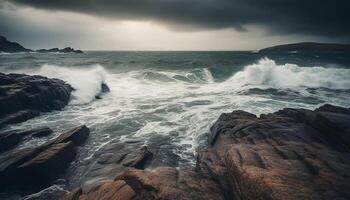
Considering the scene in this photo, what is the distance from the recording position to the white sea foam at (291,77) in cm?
2712

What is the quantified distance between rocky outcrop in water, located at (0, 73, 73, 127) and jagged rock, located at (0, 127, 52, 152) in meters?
2.33

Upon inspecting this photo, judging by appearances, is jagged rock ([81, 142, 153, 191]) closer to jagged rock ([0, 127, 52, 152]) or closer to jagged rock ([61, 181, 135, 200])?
jagged rock ([61, 181, 135, 200])

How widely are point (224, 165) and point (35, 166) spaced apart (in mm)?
6383

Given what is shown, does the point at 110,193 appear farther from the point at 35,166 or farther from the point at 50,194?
the point at 35,166

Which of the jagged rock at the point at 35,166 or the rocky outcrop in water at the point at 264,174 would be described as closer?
the rocky outcrop in water at the point at 264,174

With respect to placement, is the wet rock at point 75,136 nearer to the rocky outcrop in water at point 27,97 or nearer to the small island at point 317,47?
the rocky outcrop in water at point 27,97

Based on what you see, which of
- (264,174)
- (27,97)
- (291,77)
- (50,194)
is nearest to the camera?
(264,174)

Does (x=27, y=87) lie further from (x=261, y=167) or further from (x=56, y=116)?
(x=261, y=167)

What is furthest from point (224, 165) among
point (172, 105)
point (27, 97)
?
point (27, 97)

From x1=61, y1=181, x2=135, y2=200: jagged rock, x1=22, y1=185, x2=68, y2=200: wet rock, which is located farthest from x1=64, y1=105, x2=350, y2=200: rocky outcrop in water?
x1=22, y1=185, x2=68, y2=200: wet rock

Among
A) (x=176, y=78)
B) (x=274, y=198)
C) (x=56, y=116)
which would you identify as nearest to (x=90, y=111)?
(x=56, y=116)

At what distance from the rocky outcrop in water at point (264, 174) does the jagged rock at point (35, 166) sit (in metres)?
2.65

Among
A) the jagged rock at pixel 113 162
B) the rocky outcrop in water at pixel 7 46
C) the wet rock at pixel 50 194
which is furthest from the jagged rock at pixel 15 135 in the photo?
the rocky outcrop in water at pixel 7 46

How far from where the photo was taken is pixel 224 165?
21.9 feet
